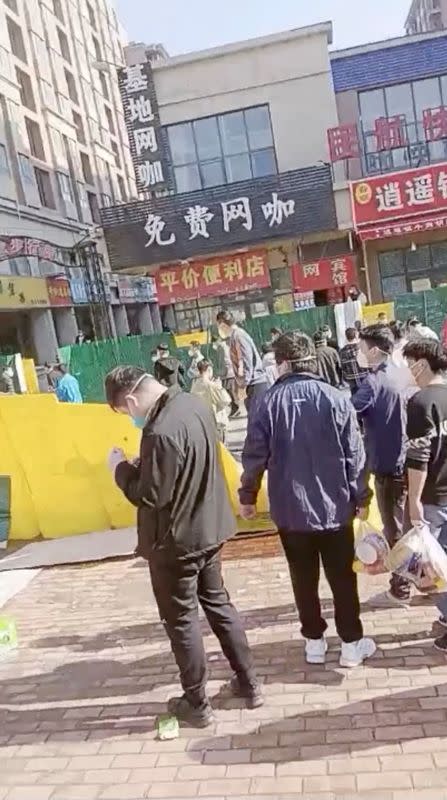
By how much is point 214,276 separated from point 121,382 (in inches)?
594

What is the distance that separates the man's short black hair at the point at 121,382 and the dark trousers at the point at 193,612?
76 centimetres

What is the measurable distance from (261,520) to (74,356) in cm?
1084

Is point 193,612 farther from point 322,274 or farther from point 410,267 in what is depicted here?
point 410,267

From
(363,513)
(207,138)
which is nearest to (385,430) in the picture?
(363,513)

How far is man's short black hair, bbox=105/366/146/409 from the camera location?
3256 millimetres

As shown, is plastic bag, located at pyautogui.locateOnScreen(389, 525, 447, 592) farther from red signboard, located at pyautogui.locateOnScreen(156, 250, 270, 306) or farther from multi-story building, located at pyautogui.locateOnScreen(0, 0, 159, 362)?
multi-story building, located at pyautogui.locateOnScreen(0, 0, 159, 362)

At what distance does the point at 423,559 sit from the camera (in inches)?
139

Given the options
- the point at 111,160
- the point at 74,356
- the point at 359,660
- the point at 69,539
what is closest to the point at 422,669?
the point at 359,660

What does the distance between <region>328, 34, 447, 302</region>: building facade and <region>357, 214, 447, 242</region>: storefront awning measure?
152 centimetres

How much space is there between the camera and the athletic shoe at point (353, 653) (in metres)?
3.73

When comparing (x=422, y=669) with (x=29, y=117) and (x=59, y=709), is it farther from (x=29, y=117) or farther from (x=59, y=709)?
(x=29, y=117)

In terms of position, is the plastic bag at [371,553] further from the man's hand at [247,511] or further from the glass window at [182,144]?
the glass window at [182,144]

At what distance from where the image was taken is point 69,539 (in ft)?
21.9

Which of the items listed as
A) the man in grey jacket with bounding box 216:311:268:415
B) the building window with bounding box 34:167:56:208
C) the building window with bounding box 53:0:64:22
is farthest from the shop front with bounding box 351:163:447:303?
the building window with bounding box 53:0:64:22
